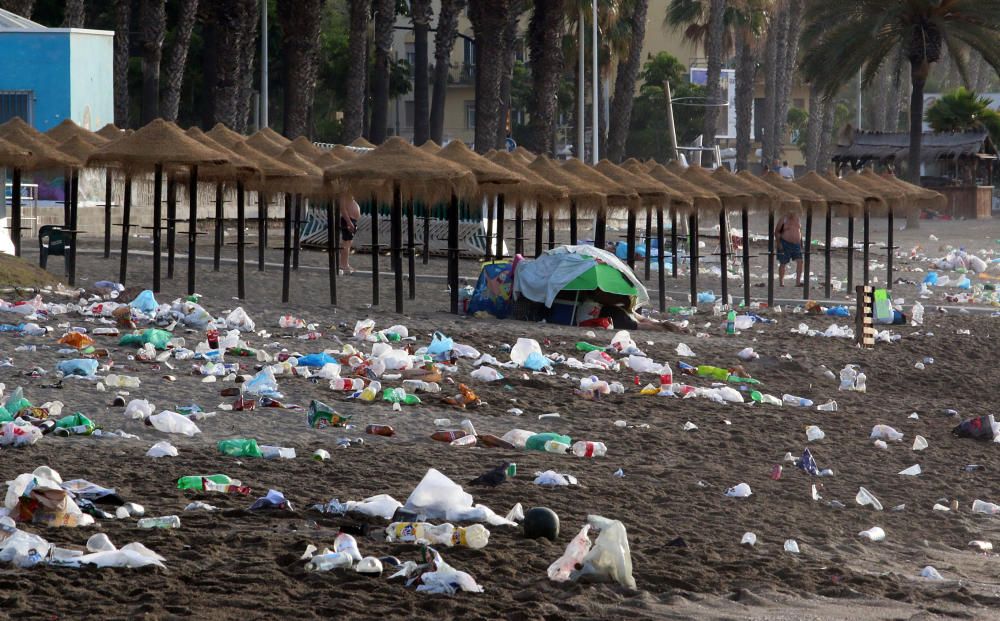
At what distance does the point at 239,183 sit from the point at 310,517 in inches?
584

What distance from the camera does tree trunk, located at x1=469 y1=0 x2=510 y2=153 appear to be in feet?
112

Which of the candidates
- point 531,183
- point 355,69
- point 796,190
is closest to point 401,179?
point 531,183

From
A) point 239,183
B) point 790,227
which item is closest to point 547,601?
point 239,183

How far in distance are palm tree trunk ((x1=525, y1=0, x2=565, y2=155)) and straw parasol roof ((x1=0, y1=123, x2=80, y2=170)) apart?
1705cm

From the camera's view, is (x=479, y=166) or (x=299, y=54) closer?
(x=479, y=166)

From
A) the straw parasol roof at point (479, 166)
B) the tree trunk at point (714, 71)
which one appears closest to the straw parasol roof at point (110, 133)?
the straw parasol roof at point (479, 166)

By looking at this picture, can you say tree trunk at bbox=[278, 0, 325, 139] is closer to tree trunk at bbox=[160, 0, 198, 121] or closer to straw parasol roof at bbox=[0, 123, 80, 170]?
tree trunk at bbox=[160, 0, 198, 121]

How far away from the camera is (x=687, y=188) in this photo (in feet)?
75.9

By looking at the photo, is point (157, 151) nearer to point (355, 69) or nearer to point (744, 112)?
point (355, 69)

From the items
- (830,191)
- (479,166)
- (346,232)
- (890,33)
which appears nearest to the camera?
(479,166)

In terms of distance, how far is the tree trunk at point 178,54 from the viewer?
1300 inches

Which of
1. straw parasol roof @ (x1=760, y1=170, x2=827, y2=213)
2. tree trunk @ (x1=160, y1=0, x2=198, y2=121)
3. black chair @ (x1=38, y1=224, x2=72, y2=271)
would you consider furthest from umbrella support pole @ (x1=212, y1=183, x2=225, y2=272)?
straw parasol roof @ (x1=760, y1=170, x2=827, y2=213)

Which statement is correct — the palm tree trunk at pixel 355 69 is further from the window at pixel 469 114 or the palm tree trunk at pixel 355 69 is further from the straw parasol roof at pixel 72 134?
the window at pixel 469 114

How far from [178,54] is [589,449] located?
27.5 m
